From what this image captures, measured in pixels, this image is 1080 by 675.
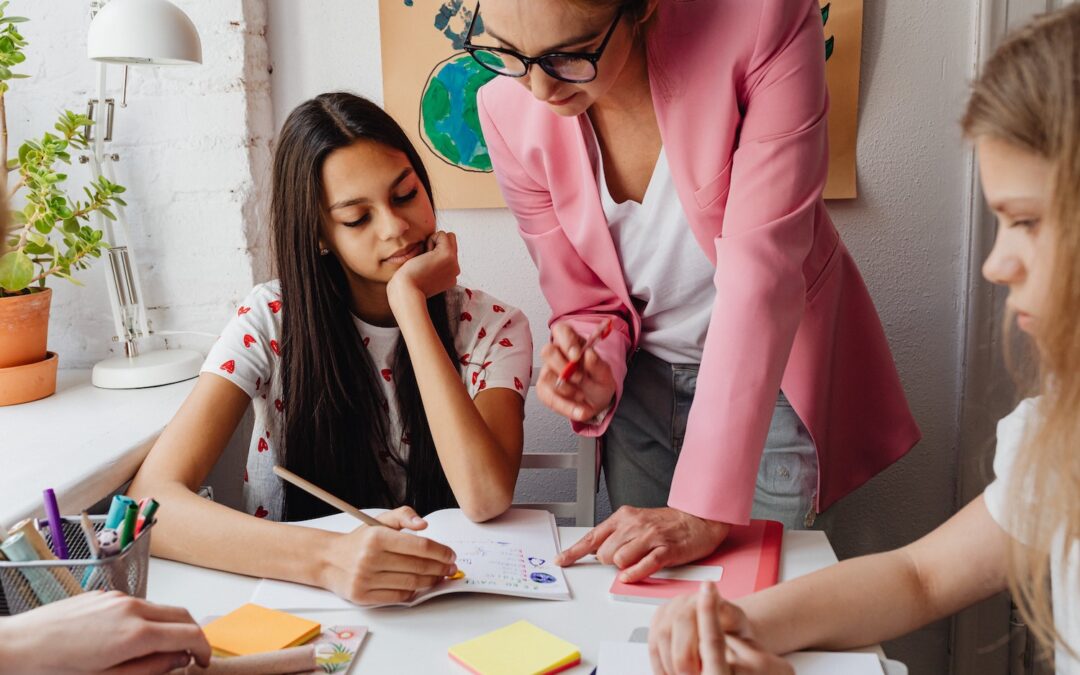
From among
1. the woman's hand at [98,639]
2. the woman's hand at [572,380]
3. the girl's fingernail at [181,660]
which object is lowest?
the girl's fingernail at [181,660]

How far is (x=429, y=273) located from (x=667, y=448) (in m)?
0.46

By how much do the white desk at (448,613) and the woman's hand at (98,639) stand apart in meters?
0.15

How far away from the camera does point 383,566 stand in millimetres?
938

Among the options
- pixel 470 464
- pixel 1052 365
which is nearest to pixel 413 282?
pixel 470 464

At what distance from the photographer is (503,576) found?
0.99 metres

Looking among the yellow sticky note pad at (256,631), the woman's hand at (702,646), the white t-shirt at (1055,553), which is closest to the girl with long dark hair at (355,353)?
the yellow sticky note pad at (256,631)

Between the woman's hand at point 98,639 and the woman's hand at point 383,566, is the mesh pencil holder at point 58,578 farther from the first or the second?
the woman's hand at point 383,566

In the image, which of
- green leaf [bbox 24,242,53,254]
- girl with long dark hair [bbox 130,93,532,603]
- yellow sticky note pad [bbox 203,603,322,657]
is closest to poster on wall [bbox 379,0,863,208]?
girl with long dark hair [bbox 130,93,532,603]

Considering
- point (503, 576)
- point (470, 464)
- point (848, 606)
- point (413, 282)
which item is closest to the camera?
point (848, 606)

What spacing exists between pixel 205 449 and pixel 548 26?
732 millimetres

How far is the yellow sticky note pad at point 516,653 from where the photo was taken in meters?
0.82

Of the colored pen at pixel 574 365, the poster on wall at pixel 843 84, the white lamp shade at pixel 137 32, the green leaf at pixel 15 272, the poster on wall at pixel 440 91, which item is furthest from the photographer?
the poster on wall at pixel 440 91

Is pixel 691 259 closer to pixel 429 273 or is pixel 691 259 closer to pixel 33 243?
pixel 429 273

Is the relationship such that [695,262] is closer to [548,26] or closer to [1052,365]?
[548,26]
